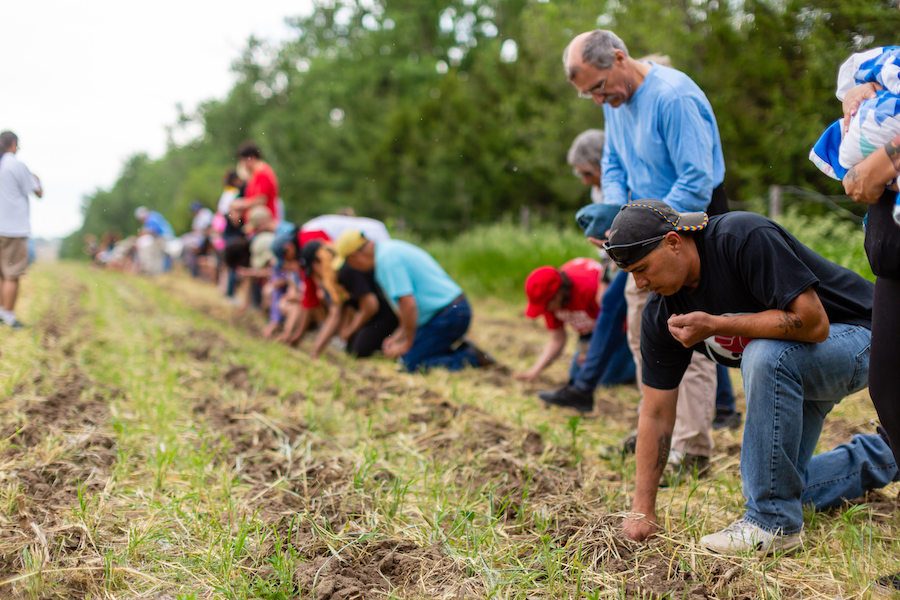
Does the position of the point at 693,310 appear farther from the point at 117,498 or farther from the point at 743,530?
the point at 117,498

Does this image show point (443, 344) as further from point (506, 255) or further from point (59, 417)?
point (506, 255)

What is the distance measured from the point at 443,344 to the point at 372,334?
3.04 feet

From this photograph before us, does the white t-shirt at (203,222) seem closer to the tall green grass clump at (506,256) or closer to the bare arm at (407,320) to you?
the tall green grass clump at (506,256)

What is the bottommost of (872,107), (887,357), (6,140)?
(887,357)

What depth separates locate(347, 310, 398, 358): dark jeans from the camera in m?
6.38

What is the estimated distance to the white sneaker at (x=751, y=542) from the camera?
2.20 metres

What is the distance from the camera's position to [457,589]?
206 cm

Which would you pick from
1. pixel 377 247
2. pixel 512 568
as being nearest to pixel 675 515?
pixel 512 568

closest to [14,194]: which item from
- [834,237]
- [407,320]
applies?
[407,320]

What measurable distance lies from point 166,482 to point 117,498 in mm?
237

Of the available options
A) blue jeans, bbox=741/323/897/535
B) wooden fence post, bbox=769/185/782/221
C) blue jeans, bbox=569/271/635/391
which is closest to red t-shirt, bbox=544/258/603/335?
blue jeans, bbox=569/271/635/391

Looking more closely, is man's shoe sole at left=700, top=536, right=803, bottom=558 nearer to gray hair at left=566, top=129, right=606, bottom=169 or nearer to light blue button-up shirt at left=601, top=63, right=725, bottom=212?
light blue button-up shirt at left=601, top=63, right=725, bottom=212

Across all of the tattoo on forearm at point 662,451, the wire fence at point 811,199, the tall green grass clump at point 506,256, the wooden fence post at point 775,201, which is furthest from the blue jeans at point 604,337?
the tall green grass clump at point 506,256

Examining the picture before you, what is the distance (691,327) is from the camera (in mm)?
2148
